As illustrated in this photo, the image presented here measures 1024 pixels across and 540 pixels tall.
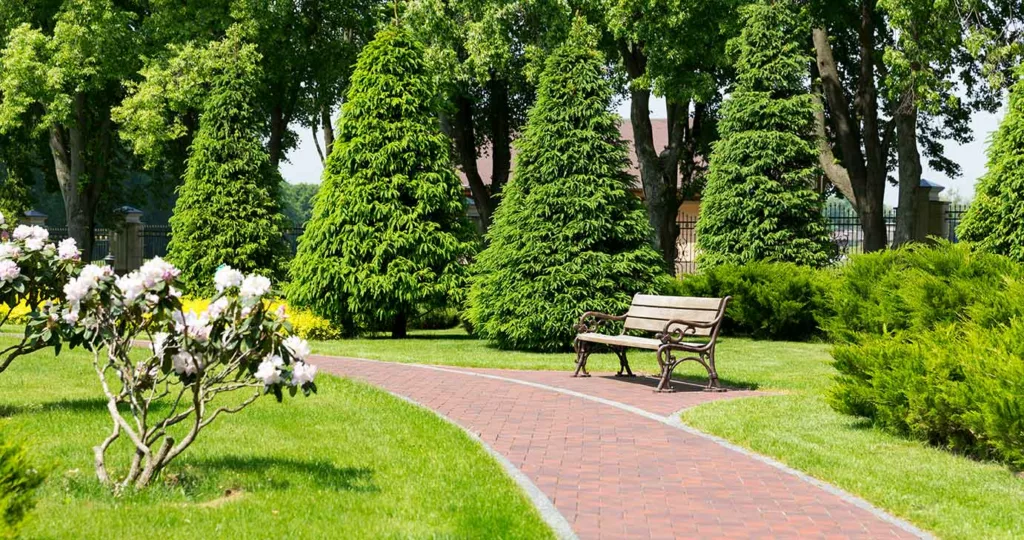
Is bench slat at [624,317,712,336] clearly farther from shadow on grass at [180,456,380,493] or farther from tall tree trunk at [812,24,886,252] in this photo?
tall tree trunk at [812,24,886,252]

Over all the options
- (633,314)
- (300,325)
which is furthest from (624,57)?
(633,314)

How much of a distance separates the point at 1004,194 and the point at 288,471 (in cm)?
1502

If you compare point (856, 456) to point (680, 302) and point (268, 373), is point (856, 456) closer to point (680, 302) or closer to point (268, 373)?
point (268, 373)

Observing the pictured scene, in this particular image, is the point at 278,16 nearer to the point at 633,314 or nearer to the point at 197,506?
the point at 633,314

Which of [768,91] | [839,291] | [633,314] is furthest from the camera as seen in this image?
[768,91]

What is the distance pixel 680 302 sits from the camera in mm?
13188

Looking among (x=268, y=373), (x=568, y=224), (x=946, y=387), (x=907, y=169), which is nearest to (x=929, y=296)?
(x=946, y=387)

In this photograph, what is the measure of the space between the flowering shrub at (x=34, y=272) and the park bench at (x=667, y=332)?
6423 mm

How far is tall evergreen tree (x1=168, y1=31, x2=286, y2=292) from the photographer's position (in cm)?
2462

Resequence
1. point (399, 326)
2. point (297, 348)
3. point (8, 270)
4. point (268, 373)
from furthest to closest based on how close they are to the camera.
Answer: point (399, 326) → point (8, 270) → point (297, 348) → point (268, 373)

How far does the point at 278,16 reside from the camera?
30.8m

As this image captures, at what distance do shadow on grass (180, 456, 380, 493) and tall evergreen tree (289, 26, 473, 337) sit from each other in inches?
507

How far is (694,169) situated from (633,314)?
2407 centimetres

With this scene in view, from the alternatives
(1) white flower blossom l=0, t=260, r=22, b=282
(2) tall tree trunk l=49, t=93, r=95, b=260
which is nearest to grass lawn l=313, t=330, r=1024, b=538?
(1) white flower blossom l=0, t=260, r=22, b=282
